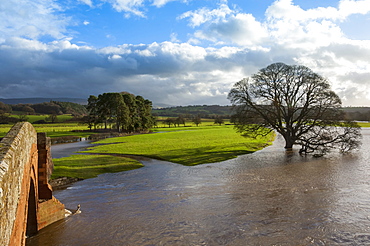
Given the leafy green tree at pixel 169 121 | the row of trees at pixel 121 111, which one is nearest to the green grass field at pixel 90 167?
the row of trees at pixel 121 111

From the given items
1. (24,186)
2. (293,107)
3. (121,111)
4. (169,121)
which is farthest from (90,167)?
(169,121)

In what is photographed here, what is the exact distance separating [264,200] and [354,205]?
511 centimetres

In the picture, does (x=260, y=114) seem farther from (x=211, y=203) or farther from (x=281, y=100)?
(x=211, y=203)

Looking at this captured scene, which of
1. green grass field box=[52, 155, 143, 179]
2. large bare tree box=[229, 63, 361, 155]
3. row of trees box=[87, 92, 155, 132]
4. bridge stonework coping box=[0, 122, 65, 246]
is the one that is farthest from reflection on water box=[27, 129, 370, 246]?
row of trees box=[87, 92, 155, 132]

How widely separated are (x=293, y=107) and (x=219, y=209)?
27.9 metres

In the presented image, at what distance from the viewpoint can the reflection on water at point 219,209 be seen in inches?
451

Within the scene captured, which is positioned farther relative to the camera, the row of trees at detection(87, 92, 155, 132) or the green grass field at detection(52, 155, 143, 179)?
the row of trees at detection(87, 92, 155, 132)

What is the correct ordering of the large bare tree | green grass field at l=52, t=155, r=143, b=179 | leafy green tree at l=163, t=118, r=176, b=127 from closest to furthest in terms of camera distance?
green grass field at l=52, t=155, r=143, b=179
the large bare tree
leafy green tree at l=163, t=118, r=176, b=127

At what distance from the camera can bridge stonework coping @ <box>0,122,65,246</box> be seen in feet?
15.6

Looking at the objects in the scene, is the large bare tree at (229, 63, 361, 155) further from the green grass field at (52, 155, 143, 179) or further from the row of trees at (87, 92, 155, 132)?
the row of trees at (87, 92, 155, 132)

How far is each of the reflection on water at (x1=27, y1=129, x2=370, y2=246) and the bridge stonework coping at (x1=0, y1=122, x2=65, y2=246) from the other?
866mm

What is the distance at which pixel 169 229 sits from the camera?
1239cm

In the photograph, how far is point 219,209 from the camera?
14.8 meters

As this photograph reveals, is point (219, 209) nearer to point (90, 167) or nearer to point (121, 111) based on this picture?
point (90, 167)
